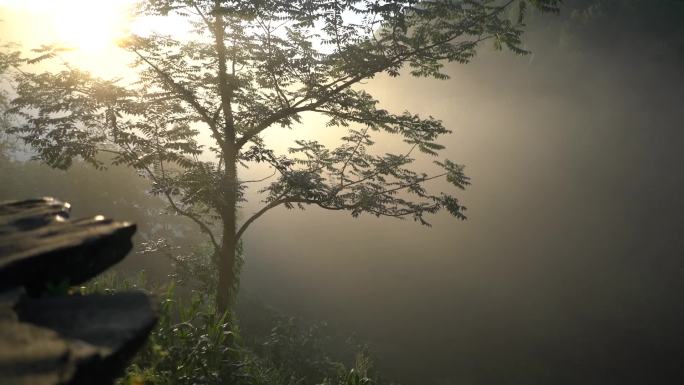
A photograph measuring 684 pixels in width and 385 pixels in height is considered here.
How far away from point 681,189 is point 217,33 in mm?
34738

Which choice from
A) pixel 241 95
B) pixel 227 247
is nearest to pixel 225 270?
pixel 227 247

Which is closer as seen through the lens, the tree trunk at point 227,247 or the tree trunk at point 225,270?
the tree trunk at point 227,247

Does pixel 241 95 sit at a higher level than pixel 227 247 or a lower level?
higher

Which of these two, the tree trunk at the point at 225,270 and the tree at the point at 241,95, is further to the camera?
the tree trunk at the point at 225,270

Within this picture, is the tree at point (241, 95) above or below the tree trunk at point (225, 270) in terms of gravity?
above

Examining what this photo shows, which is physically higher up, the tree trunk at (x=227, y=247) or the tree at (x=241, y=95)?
the tree at (x=241, y=95)

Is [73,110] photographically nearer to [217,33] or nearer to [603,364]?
[217,33]

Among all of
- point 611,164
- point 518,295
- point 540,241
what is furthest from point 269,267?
point 611,164

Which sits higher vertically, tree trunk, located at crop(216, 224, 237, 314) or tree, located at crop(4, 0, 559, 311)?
tree, located at crop(4, 0, 559, 311)

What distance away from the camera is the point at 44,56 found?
14.5 ft

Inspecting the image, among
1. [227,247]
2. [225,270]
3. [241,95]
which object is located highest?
[241,95]

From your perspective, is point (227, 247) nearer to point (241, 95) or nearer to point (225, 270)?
point (225, 270)

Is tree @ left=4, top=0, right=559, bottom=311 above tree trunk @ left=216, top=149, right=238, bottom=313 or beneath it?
above

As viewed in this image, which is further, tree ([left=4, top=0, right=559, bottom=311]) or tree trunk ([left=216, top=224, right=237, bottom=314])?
tree trunk ([left=216, top=224, right=237, bottom=314])
